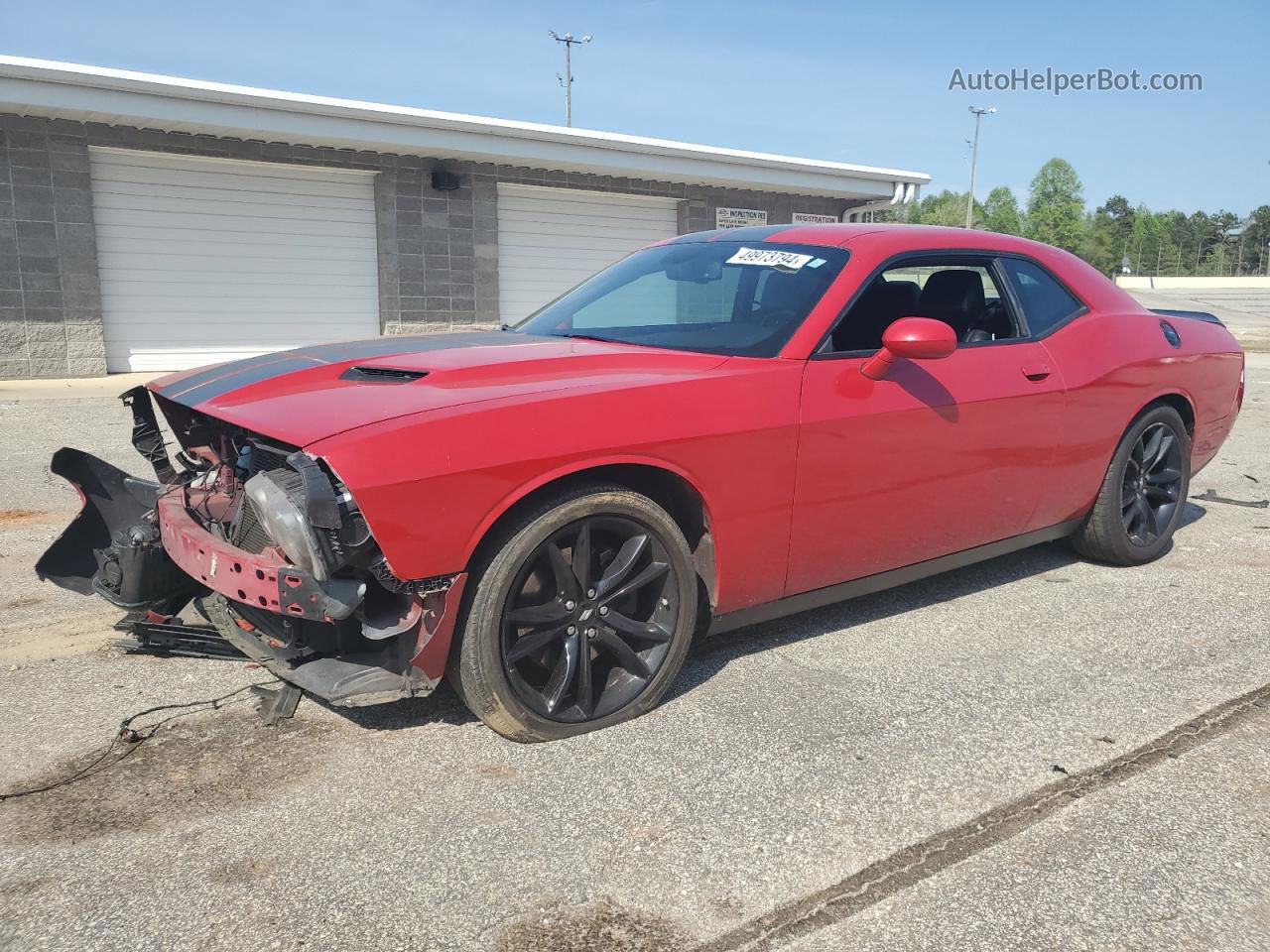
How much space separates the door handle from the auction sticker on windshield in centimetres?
107

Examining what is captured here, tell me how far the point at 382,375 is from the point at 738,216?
15513 mm

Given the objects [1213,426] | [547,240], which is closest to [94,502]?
[1213,426]

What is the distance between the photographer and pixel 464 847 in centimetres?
240

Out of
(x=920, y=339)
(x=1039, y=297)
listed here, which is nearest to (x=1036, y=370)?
(x=1039, y=297)

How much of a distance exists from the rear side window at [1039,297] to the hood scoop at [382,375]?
2.69 meters

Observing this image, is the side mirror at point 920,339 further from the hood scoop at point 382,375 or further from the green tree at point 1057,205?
the green tree at point 1057,205

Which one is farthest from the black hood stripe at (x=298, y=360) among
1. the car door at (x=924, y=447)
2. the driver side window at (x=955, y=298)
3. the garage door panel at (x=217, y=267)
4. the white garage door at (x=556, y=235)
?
the white garage door at (x=556, y=235)

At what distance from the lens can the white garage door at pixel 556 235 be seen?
610 inches

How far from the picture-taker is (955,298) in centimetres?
423

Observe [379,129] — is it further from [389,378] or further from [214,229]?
[389,378]

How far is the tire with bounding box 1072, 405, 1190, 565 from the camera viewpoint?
4676 millimetres

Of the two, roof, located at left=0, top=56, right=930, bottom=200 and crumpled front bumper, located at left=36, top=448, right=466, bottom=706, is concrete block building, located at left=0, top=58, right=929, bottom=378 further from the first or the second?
crumpled front bumper, located at left=36, top=448, right=466, bottom=706

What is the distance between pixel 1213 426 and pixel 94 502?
5352 mm

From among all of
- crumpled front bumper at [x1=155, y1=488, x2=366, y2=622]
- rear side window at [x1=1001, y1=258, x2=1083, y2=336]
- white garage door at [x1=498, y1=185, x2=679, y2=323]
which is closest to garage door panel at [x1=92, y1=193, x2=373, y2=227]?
white garage door at [x1=498, y1=185, x2=679, y2=323]
